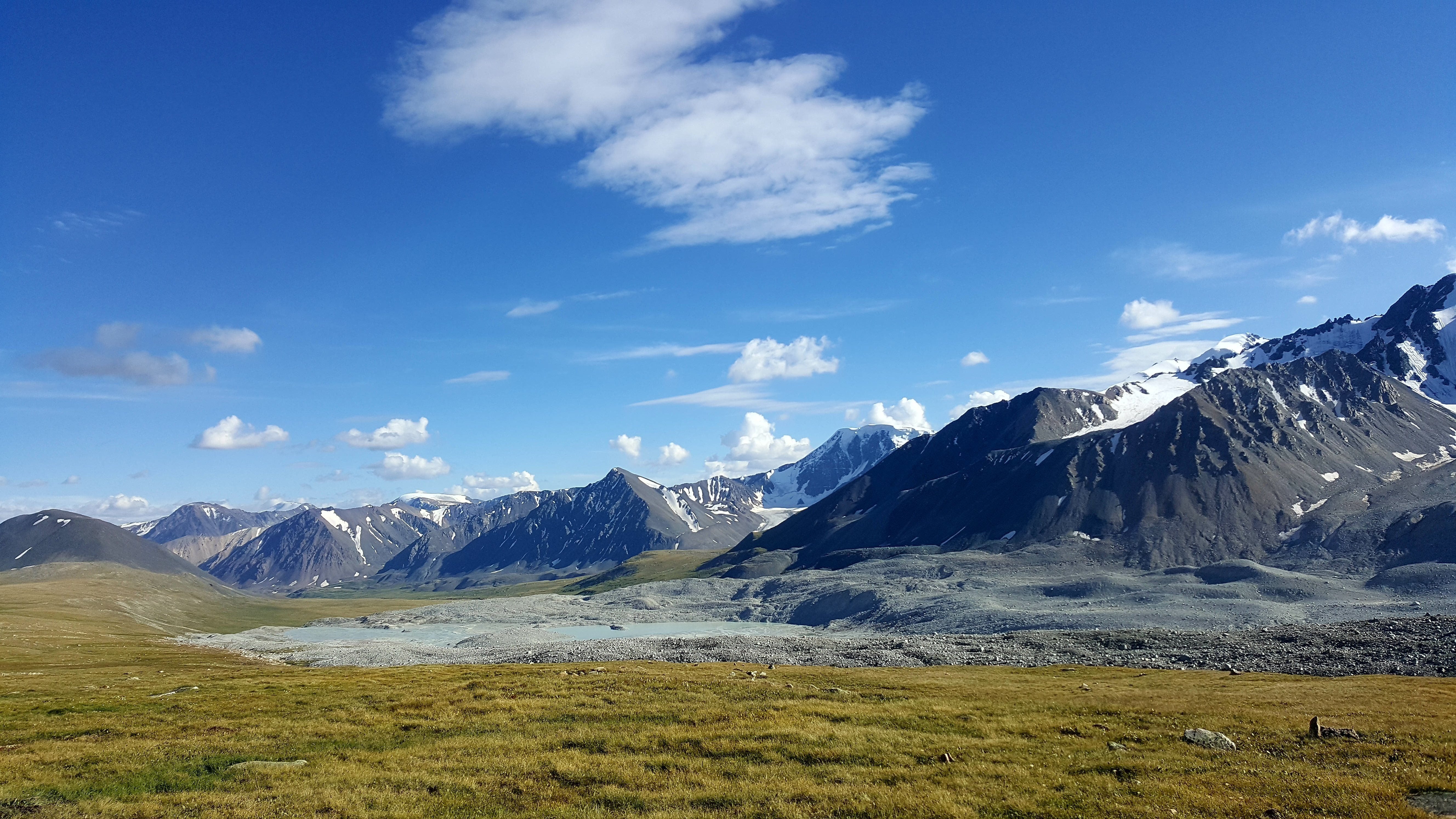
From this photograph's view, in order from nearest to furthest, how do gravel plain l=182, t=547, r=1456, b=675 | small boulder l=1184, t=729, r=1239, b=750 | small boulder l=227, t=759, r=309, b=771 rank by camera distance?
small boulder l=227, t=759, r=309, b=771 < small boulder l=1184, t=729, r=1239, b=750 < gravel plain l=182, t=547, r=1456, b=675

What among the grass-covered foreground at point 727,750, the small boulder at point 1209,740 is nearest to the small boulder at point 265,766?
the grass-covered foreground at point 727,750

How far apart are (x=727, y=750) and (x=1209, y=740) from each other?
64.1 feet

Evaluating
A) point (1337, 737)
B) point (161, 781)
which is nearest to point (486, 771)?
point (161, 781)

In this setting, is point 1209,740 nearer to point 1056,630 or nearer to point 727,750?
point 727,750

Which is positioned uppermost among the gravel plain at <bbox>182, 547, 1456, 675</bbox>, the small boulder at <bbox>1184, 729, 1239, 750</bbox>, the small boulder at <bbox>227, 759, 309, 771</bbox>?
the small boulder at <bbox>227, 759, 309, 771</bbox>

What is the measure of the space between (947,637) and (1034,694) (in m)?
64.5

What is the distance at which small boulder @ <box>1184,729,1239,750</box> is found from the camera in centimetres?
2900

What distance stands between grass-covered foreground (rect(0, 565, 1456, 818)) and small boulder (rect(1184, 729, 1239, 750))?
715mm

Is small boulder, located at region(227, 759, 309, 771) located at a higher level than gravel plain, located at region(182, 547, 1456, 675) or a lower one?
higher

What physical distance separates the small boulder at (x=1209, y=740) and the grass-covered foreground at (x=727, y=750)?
2.35ft

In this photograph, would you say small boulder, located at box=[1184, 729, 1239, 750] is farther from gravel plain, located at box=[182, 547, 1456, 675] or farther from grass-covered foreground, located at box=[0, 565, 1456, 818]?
gravel plain, located at box=[182, 547, 1456, 675]

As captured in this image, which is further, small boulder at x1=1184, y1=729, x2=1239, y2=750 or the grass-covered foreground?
small boulder at x1=1184, y1=729, x2=1239, y2=750

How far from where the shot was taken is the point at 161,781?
26750 millimetres

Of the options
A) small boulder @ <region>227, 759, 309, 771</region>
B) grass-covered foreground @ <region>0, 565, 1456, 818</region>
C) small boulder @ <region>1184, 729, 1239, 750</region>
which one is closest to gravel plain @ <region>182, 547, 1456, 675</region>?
grass-covered foreground @ <region>0, 565, 1456, 818</region>
